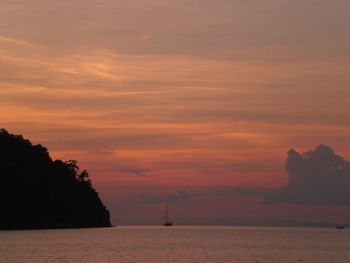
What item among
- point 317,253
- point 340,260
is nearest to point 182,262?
point 340,260

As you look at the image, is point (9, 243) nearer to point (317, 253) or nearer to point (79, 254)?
point (79, 254)

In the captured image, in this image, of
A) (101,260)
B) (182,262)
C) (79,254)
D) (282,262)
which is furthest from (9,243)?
(282,262)

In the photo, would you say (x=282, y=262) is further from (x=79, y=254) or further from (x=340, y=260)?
(x=79, y=254)

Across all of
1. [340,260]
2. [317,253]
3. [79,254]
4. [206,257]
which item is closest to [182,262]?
[206,257]

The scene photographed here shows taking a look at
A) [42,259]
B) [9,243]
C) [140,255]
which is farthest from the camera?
[9,243]

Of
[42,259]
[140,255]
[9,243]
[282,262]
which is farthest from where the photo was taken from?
[9,243]

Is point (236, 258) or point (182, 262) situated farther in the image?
point (236, 258)

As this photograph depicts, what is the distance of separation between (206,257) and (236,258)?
19.2 feet

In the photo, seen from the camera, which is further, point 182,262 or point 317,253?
point 317,253

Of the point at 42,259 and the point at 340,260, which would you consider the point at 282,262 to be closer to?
the point at 340,260

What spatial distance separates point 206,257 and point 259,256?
43.5 ft

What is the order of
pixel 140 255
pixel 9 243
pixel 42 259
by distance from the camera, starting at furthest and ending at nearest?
pixel 9 243, pixel 140 255, pixel 42 259

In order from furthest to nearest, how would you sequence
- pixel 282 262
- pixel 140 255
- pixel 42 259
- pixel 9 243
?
pixel 9 243 < pixel 140 255 < pixel 282 262 < pixel 42 259

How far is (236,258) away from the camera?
12644 centimetres
